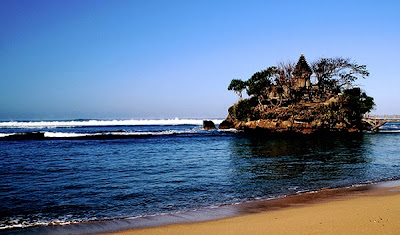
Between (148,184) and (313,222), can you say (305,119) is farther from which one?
(313,222)

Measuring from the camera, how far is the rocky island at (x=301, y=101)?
4881cm

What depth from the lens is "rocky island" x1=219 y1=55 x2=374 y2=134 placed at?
48812 mm

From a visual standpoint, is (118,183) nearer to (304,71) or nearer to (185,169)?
(185,169)

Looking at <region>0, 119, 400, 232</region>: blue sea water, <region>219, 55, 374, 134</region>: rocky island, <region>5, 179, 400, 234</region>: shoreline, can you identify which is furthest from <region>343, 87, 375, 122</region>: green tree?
<region>5, 179, 400, 234</region>: shoreline

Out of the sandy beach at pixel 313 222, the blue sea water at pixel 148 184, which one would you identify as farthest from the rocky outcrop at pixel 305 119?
the sandy beach at pixel 313 222

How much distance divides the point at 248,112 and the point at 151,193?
46596mm

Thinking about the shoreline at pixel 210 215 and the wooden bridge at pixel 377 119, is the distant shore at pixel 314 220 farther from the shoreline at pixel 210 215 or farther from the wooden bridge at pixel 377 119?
the wooden bridge at pixel 377 119

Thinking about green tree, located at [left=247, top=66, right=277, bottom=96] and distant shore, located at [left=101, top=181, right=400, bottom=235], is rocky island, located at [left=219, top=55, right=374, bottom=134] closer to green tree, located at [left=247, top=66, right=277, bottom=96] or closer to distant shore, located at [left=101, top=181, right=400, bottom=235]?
green tree, located at [left=247, top=66, right=277, bottom=96]

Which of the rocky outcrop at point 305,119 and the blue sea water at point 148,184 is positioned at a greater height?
the rocky outcrop at point 305,119

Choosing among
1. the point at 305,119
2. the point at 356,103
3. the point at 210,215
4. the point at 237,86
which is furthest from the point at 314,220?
the point at 237,86

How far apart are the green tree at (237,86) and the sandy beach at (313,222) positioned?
53182mm

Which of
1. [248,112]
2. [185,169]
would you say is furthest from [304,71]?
[185,169]

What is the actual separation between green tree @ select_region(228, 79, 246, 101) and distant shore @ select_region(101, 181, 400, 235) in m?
A: 52.4

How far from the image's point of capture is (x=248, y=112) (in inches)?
2169
